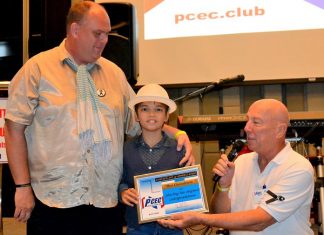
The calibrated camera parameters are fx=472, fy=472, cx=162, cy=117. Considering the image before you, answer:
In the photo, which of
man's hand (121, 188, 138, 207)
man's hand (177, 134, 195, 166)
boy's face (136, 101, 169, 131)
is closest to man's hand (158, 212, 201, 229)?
man's hand (121, 188, 138, 207)

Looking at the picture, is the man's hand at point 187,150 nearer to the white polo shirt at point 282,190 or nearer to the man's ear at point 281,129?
the white polo shirt at point 282,190

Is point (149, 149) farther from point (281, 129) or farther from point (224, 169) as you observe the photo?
point (281, 129)

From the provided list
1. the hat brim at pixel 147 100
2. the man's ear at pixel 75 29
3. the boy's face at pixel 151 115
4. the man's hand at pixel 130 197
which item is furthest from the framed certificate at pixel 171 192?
the man's ear at pixel 75 29

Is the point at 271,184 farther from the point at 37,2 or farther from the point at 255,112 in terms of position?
the point at 37,2

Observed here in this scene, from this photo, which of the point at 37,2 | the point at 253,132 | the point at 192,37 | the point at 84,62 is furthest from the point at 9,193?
the point at 253,132

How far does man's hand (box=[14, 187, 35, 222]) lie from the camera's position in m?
2.18

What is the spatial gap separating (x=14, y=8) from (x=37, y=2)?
94 cm

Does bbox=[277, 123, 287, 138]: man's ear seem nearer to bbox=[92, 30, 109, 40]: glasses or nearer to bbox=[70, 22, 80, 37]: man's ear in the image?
bbox=[92, 30, 109, 40]: glasses

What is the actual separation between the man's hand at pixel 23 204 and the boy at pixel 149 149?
0.45m

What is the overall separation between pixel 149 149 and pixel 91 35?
26.0 inches

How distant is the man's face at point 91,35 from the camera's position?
2.35m

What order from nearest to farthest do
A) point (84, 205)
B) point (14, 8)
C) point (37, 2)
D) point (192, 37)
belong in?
point (84, 205), point (37, 2), point (192, 37), point (14, 8)

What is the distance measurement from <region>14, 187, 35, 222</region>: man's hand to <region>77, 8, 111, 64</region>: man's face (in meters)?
0.72

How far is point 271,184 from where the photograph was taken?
243cm
